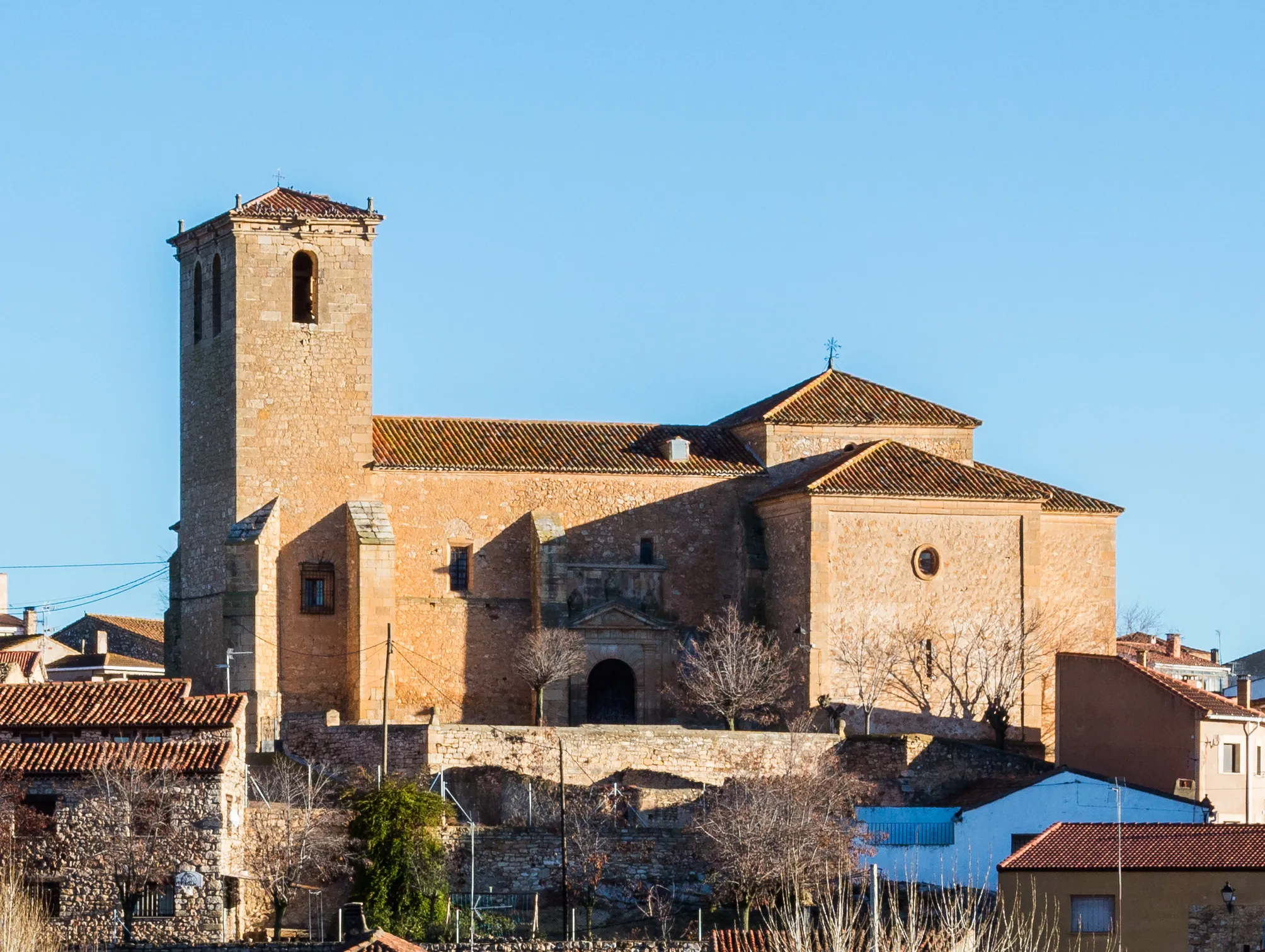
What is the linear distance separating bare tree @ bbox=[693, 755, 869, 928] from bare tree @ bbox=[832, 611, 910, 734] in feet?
16.1

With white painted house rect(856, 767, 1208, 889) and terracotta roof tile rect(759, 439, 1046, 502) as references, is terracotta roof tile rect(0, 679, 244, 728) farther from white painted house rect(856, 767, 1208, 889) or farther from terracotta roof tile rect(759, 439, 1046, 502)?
terracotta roof tile rect(759, 439, 1046, 502)

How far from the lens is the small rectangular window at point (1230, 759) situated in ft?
165

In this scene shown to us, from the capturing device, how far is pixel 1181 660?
74562mm

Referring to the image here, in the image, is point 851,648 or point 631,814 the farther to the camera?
point 851,648

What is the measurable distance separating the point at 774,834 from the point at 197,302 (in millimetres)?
18177

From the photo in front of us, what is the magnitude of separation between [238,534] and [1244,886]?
2091 centimetres

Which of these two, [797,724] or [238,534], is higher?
[238,534]

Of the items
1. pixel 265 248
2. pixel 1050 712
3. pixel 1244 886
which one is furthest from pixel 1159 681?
pixel 265 248

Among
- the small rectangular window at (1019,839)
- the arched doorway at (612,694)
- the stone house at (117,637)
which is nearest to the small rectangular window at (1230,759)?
the small rectangular window at (1019,839)

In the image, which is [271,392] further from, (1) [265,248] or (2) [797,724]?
(2) [797,724]

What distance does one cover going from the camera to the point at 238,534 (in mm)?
54219

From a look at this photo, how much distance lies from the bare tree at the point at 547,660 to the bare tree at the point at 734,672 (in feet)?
7.20

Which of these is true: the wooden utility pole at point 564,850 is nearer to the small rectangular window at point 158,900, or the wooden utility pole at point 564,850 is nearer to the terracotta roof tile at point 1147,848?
the small rectangular window at point 158,900

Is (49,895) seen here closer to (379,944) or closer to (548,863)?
(548,863)
